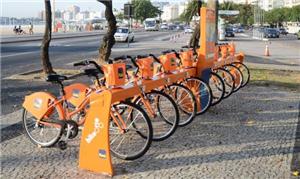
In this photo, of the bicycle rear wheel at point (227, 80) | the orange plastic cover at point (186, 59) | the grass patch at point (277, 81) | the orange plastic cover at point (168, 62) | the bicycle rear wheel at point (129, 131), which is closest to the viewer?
the bicycle rear wheel at point (129, 131)

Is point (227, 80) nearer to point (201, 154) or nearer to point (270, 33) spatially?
point (201, 154)

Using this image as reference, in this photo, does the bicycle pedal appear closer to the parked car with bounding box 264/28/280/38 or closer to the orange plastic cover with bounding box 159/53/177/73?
the orange plastic cover with bounding box 159/53/177/73

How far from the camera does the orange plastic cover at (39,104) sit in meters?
6.02

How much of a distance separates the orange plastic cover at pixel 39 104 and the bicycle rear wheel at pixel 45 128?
73 millimetres

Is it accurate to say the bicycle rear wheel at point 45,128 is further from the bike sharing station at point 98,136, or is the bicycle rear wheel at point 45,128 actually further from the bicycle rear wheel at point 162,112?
the bicycle rear wheel at point 162,112

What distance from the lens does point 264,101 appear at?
10.1 m

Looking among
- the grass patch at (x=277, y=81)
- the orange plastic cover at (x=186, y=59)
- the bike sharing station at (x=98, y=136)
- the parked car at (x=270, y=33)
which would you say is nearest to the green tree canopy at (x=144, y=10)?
the parked car at (x=270, y=33)

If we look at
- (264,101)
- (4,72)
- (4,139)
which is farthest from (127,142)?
(4,72)

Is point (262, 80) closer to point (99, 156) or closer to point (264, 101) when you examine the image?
point (264, 101)

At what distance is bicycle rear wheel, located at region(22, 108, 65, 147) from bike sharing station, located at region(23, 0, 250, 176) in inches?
0.7

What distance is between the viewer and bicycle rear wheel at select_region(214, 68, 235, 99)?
1023cm

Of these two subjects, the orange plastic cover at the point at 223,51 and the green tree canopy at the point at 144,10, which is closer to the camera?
A: the orange plastic cover at the point at 223,51

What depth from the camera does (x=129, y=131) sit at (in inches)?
232

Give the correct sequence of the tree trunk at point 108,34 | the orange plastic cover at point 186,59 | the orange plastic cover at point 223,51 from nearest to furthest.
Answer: the orange plastic cover at point 186,59
the orange plastic cover at point 223,51
the tree trunk at point 108,34
